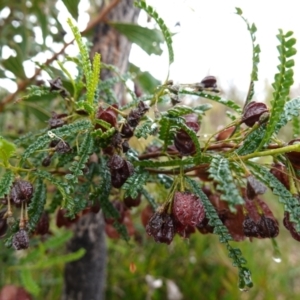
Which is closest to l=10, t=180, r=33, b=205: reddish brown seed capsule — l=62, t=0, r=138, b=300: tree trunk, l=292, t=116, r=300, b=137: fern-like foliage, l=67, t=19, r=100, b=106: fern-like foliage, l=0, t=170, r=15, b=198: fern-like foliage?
l=0, t=170, r=15, b=198: fern-like foliage

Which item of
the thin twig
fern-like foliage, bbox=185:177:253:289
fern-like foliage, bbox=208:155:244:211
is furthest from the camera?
the thin twig

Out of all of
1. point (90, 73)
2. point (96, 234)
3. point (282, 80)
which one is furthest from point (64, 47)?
point (282, 80)

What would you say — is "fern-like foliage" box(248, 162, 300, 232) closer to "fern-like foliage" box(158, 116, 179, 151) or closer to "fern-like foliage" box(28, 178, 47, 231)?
"fern-like foliage" box(158, 116, 179, 151)

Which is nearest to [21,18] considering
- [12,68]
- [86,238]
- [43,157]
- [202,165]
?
[12,68]

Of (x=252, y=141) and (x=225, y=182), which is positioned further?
(x=252, y=141)

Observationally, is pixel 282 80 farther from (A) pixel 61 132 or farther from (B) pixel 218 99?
(A) pixel 61 132

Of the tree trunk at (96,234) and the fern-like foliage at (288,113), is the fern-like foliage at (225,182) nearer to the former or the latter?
the fern-like foliage at (288,113)
